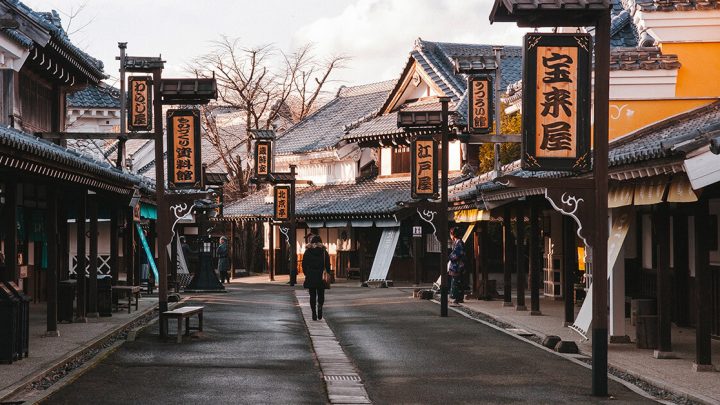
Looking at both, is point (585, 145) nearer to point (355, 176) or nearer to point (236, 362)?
point (236, 362)

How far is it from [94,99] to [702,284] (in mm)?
24786

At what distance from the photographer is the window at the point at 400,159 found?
4766 cm

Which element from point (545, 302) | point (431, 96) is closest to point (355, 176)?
point (431, 96)

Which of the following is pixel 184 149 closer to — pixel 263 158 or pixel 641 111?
pixel 641 111

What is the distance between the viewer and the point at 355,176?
51.0 m

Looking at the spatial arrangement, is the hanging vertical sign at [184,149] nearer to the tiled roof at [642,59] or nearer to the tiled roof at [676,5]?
the tiled roof at [642,59]

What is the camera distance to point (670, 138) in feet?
44.3

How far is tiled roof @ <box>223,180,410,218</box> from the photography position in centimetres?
4578

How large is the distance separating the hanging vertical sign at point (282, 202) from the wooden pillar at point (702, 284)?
3254 centimetres

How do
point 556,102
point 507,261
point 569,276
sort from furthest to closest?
1. point 507,261
2. point 569,276
3. point 556,102

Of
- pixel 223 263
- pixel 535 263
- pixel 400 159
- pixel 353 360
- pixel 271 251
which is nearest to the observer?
pixel 353 360

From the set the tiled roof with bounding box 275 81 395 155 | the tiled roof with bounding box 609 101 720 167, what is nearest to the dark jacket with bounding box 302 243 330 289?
the tiled roof with bounding box 609 101 720 167

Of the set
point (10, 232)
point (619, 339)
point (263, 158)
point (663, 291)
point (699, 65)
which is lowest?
point (619, 339)

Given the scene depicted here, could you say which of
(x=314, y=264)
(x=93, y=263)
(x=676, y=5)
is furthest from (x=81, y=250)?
(x=676, y=5)
